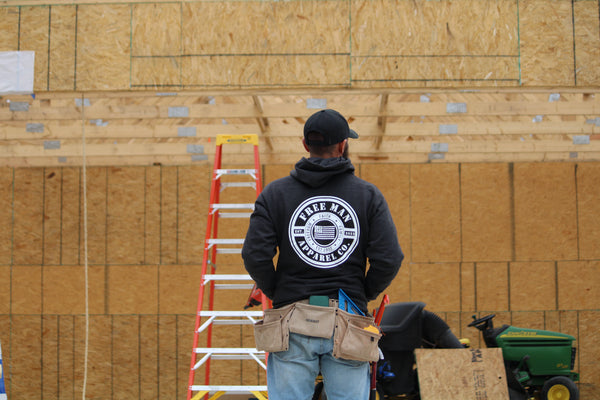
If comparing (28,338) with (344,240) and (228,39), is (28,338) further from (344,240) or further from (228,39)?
(344,240)

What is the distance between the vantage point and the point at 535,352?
590cm

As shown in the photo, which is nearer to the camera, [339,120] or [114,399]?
[339,120]

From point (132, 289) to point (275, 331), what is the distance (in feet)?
17.3

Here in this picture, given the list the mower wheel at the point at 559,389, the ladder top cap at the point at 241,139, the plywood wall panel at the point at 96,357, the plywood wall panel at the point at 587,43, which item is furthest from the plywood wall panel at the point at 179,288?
the plywood wall panel at the point at 587,43

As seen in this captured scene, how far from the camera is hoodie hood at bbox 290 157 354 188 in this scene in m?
2.44

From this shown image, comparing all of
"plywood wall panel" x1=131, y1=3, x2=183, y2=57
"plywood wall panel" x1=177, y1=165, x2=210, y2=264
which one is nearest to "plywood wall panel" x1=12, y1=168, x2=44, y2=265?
"plywood wall panel" x1=177, y1=165, x2=210, y2=264

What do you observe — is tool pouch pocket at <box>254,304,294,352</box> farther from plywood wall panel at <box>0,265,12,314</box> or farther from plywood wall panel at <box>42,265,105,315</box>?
plywood wall panel at <box>0,265,12,314</box>

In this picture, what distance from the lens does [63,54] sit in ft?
18.7

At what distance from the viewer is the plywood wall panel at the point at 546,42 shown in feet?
18.7

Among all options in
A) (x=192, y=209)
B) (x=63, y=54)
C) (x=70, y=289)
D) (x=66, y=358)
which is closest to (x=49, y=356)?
(x=66, y=358)

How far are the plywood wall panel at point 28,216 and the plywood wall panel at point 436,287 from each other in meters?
4.65

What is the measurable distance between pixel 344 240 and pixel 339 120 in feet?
1.70

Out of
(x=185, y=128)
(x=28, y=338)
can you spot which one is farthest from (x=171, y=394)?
(x=185, y=128)

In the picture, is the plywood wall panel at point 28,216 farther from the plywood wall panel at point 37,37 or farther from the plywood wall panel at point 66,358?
the plywood wall panel at point 37,37
